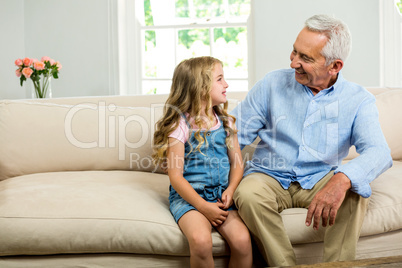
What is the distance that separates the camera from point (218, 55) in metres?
3.58

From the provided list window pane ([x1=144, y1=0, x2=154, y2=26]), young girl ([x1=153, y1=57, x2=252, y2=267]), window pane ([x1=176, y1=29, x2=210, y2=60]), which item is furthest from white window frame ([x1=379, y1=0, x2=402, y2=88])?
young girl ([x1=153, y1=57, x2=252, y2=267])

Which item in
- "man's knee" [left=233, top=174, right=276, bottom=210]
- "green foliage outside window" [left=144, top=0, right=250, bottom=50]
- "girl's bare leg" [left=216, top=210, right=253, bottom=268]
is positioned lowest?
"girl's bare leg" [left=216, top=210, right=253, bottom=268]

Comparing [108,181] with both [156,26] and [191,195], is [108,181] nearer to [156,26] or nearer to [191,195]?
[191,195]

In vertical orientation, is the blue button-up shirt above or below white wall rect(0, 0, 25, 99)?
below

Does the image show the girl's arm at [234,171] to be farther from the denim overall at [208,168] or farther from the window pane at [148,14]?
the window pane at [148,14]

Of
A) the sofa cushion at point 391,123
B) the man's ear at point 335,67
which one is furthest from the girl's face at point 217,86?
the sofa cushion at point 391,123

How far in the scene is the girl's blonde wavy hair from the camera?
5.59 ft

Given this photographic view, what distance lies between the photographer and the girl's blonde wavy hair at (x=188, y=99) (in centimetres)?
170

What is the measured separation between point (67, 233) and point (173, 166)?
448mm

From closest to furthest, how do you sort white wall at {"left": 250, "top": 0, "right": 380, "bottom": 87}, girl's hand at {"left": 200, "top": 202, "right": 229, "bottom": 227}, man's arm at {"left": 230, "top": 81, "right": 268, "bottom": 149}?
girl's hand at {"left": 200, "top": 202, "right": 229, "bottom": 227} < man's arm at {"left": 230, "top": 81, "right": 268, "bottom": 149} < white wall at {"left": 250, "top": 0, "right": 380, "bottom": 87}

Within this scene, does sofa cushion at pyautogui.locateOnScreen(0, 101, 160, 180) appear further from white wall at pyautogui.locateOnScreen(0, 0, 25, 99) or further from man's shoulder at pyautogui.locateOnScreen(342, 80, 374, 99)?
white wall at pyautogui.locateOnScreen(0, 0, 25, 99)

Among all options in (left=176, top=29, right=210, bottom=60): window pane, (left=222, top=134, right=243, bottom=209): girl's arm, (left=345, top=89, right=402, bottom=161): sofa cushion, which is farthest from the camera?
(left=176, top=29, right=210, bottom=60): window pane

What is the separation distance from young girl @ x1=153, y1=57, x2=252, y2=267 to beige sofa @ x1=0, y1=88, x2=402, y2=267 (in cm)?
12

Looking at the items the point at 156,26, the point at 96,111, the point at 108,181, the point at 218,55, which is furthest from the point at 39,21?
the point at 108,181
